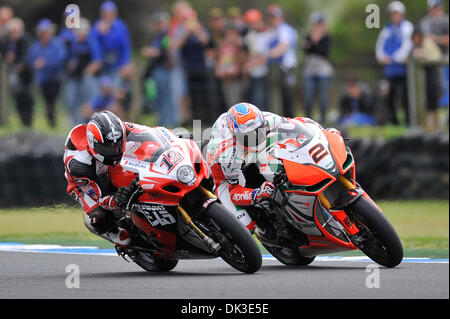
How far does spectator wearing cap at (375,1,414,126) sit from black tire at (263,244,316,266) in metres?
6.30

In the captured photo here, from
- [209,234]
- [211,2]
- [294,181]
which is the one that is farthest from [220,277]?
[211,2]

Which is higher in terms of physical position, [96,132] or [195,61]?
[96,132]

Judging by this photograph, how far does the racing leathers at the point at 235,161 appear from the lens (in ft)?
27.9

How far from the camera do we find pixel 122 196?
318 inches

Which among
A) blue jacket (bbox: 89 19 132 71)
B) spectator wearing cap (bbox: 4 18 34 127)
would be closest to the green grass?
spectator wearing cap (bbox: 4 18 34 127)

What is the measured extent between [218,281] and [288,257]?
4.29 ft

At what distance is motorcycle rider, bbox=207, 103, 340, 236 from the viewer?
27.5ft

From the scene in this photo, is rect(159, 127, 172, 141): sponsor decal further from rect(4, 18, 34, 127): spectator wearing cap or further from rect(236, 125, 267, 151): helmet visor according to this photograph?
rect(4, 18, 34, 127): spectator wearing cap

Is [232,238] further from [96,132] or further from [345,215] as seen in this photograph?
[96,132]

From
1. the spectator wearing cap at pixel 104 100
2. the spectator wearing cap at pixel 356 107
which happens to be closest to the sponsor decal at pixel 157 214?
the spectator wearing cap at pixel 104 100

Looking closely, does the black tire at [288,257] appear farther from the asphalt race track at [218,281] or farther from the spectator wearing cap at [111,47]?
the spectator wearing cap at [111,47]

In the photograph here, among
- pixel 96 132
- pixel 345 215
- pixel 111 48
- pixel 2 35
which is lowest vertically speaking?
pixel 345 215

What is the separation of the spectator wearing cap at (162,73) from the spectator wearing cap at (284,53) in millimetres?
1502

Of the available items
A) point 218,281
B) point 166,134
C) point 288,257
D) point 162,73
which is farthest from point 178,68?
point 218,281
